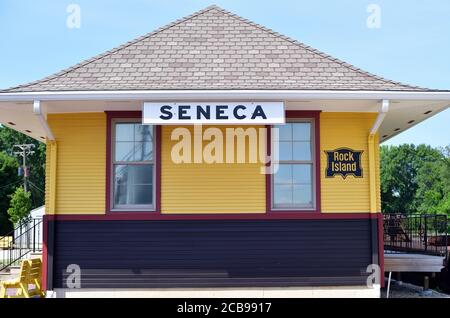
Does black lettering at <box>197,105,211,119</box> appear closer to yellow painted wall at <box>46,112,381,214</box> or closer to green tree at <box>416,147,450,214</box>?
yellow painted wall at <box>46,112,381,214</box>

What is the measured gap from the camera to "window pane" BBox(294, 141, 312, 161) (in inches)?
360

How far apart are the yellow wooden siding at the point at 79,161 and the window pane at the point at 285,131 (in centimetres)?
302

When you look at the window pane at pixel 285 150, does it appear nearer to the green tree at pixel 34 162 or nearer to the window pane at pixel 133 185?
the window pane at pixel 133 185

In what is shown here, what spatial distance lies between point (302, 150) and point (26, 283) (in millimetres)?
5150

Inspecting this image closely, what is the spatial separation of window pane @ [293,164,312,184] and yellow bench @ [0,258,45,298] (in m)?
4.71

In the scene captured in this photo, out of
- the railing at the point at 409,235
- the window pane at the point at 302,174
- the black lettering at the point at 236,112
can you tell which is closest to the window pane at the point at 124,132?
the black lettering at the point at 236,112

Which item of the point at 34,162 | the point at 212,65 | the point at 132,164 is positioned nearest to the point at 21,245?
the point at 132,164

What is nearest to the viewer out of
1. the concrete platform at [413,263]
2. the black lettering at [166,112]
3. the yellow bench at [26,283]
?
the black lettering at [166,112]

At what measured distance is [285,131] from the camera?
30.0ft

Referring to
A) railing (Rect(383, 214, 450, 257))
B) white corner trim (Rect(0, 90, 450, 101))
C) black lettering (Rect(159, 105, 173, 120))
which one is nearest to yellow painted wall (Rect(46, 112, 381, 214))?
black lettering (Rect(159, 105, 173, 120))

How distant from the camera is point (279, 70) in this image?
9109 millimetres

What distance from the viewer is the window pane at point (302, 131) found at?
9.17 meters

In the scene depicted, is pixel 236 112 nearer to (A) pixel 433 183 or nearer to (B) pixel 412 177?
(A) pixel 433 183
